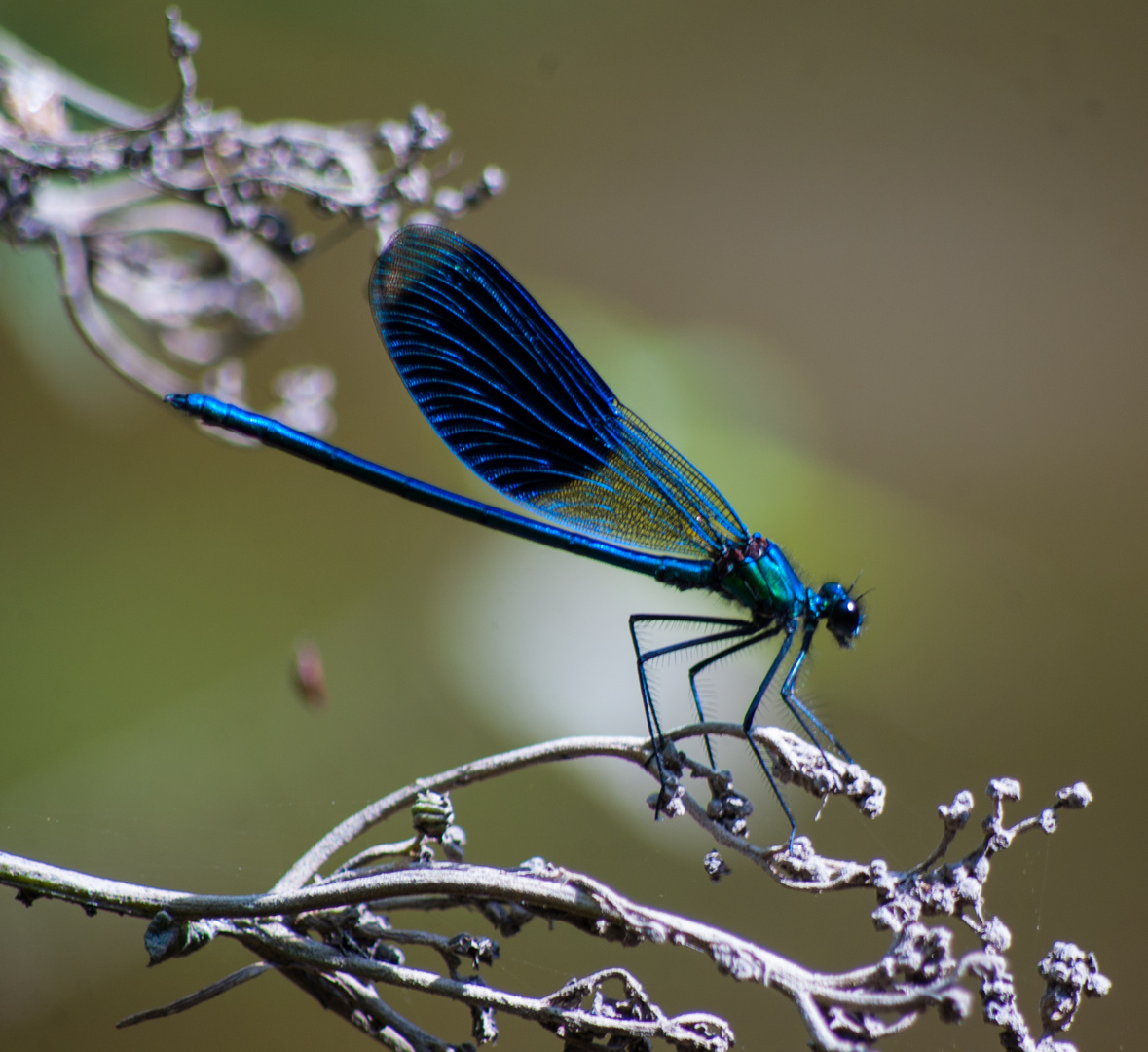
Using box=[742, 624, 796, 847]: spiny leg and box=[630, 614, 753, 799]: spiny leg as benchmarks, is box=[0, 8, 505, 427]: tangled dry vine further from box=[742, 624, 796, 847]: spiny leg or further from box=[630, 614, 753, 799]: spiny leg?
box=[742, 624, 796, 847]: spiny leg

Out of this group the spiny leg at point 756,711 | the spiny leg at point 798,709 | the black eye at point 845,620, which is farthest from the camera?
the black eye at point 845,620

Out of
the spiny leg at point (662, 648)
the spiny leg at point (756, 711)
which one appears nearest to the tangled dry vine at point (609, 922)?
the spiny leg at point (756, 711)

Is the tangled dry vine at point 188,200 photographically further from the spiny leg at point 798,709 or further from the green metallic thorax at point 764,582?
the spiny leg at point 798,709

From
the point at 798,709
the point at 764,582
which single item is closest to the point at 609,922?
the point at 798,709

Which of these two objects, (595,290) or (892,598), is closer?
(892,598)

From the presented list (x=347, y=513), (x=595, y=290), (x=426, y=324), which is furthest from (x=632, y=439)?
(x=595, y=290)

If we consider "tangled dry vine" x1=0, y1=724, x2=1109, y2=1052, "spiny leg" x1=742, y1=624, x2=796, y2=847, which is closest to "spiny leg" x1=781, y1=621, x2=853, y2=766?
"spiny leg" x1=742, y1=624, x2=796, y2=847

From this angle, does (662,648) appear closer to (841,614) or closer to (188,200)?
(841,614)

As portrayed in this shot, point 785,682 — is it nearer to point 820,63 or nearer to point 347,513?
point 347,513
